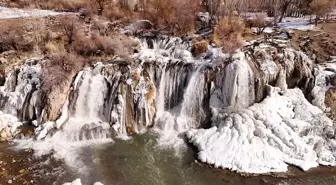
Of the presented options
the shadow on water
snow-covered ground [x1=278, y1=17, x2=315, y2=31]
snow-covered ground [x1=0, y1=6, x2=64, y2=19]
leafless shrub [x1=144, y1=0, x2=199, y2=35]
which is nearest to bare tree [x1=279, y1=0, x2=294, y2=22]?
snow-covered ground [x1=278, y1=17, x2=315, y2=31]

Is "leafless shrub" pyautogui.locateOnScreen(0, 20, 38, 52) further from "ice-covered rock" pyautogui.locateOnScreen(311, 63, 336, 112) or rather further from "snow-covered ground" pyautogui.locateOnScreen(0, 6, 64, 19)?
"ice-covered rock" pyautogui.locateOnScreen(311, 63, 336, 112)

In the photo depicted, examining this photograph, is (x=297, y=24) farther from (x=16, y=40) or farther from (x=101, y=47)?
(x=16, y=40)

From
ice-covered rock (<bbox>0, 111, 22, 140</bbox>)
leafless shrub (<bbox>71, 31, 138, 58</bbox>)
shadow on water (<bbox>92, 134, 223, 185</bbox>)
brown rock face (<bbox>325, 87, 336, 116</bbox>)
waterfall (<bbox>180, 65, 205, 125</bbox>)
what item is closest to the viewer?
shadow on water (<bbox>92, 134, 223, 185</bbox>)

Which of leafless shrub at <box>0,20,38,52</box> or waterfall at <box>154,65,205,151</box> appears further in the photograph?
leafless shrub at <box>0,20,38,52</box>

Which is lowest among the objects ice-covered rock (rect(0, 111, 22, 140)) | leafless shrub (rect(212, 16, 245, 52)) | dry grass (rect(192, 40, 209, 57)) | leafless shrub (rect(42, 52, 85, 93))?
ice-covered rock (rect(0, 111, 22, 140))

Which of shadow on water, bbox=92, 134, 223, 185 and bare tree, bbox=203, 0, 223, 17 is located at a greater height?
bare tree, bbox=203, 0, 223, 17

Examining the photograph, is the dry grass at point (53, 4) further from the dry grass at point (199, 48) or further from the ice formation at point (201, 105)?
the dry grass at point (199, 48)

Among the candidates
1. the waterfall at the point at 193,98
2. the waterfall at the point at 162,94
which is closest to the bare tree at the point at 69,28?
the waterfall at the point at 162,94
